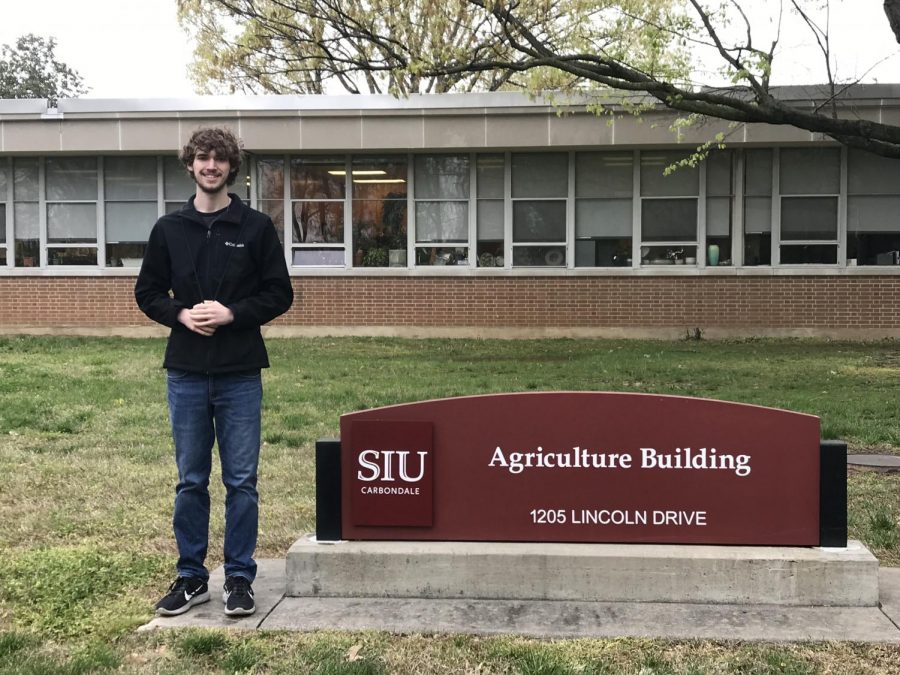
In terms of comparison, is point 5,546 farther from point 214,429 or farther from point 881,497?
point 881,497

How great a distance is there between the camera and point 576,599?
12.2 ft

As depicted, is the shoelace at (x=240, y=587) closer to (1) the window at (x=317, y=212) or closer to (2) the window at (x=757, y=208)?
(1) the window at (x=317, y=212)

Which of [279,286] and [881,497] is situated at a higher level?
[279,286]

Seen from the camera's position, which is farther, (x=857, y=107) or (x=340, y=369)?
(x=857, y=107)

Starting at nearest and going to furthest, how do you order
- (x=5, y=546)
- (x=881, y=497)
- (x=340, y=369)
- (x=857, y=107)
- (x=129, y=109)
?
(x=5, y=546) → (x=881, y=497) → (x=340, y=369) → (x=857, y=107) → (x=129, y=109)

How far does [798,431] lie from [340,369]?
352 inches

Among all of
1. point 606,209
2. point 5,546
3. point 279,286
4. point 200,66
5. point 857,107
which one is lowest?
point 5,546

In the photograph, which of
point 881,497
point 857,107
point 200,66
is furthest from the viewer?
point 200,66

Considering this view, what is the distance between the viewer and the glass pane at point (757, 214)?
17141 mm

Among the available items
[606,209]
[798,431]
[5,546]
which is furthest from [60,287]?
[798,431]

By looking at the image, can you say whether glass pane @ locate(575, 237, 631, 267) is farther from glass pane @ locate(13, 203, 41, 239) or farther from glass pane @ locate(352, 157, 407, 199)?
glass pane @ locate(13, 203, 41, 239)

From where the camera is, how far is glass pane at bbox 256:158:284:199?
59.0 ft

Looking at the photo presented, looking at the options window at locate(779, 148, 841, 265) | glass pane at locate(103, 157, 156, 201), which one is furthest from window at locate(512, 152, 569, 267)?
glass pane at locate(103, 157, 156, 201)

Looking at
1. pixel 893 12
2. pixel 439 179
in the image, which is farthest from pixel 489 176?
→ pixel 893 12
